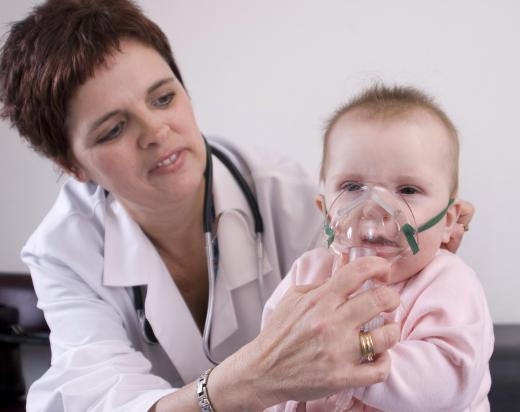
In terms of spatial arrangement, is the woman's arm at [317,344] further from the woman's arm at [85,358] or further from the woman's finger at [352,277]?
the woman's arm at [85,358]

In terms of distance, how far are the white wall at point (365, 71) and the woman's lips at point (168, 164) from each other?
659 millimetres

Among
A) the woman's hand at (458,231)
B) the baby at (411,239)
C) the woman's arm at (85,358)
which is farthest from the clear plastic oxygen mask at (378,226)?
the woman's arm at (85,358)

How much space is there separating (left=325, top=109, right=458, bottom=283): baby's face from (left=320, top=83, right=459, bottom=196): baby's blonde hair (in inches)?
0.5

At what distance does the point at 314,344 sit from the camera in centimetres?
84

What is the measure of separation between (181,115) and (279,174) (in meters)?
0.35

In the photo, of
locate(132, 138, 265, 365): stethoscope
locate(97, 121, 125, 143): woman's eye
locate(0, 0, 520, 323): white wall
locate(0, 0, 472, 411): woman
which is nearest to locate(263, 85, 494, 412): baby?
locate(0, 0, 472, 411): woman

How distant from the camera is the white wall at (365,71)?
5.58 ft

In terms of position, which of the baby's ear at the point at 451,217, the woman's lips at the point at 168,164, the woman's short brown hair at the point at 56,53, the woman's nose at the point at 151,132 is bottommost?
the baby's ear at the point at 451,217

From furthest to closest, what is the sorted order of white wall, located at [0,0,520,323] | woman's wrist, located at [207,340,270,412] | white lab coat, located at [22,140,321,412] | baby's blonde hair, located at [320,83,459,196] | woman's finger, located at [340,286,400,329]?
white wall, located at [0,0,520,323]
white lab coat, located at [22,140,321,412]
baby's blonde hair, located at [320,83,459,196]
woman's wrist, located at [207,340,270,412]
woman's finger, located at [340,286,400,329]

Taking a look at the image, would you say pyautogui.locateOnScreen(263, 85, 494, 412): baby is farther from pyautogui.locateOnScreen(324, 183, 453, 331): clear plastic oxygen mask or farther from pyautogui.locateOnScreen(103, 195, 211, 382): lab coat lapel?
pyautogui.locateOnScreen(103, 195, 211, 382): lab coat lapel

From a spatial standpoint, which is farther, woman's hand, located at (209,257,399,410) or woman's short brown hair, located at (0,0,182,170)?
woman's short brown hair, located at (0,0,182,170)

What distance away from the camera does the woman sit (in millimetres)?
887

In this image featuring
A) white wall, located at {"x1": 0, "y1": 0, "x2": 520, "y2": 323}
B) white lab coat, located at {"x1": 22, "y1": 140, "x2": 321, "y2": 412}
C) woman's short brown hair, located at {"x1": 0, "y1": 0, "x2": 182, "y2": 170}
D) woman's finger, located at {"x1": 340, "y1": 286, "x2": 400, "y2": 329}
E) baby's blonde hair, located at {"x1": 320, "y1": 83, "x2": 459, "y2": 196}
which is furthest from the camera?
white wall, located at {"x1": 0, "y1": 0, "x2": 520, "y2": 323}

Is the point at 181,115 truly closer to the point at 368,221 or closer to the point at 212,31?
the point at 368,221
